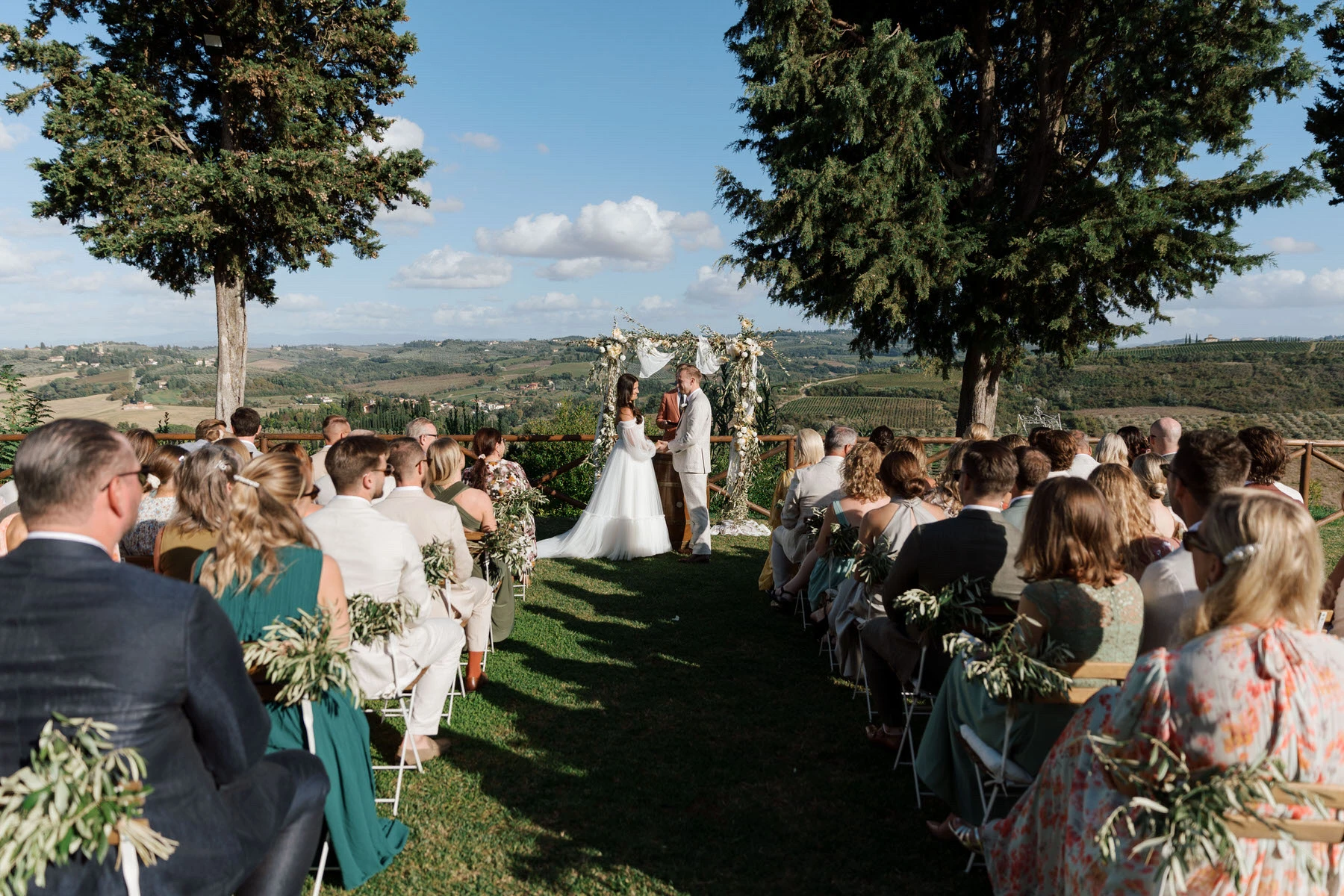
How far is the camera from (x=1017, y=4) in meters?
14.9

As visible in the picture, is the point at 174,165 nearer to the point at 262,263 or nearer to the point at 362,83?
the point at 262,263

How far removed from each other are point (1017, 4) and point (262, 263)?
47.7 ft

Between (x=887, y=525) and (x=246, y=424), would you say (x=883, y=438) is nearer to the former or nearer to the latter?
(x=887, y=525)

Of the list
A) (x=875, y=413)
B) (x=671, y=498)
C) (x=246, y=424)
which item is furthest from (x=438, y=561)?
(x=875, y=413)

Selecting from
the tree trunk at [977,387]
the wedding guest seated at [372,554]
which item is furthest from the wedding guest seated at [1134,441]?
A: the tree trunk at [977,387]

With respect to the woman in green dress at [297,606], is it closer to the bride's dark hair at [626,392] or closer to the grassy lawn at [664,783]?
the grassy lawn at [664,783]

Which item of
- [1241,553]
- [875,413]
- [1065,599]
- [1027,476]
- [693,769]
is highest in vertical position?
[1241,553]

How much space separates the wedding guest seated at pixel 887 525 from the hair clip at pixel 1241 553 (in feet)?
7.99

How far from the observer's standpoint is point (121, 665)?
6.37ft

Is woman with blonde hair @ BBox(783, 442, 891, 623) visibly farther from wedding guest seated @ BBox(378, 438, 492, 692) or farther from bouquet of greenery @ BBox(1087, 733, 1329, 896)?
bouquet of greenery @ BBox(1087, 733, 1329, 896)

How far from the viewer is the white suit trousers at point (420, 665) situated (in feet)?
12.8

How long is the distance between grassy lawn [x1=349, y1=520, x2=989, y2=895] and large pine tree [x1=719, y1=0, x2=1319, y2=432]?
32.5 ft

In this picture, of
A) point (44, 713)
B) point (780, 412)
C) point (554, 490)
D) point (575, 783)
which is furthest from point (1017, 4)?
point (780, 412)

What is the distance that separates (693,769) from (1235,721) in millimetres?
2782
